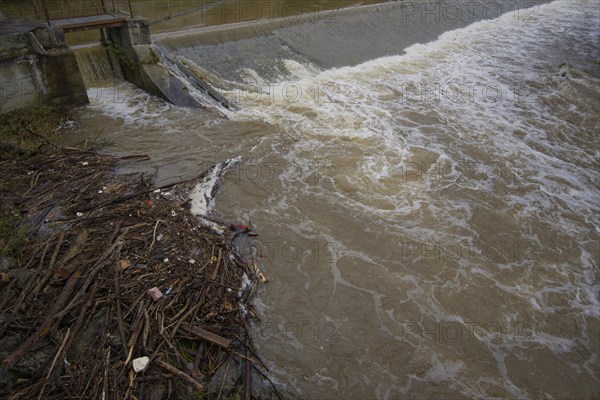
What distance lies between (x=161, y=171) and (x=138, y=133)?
6.72 feet

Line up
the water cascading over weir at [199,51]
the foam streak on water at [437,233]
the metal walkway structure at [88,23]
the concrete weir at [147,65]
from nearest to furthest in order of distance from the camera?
1. the foam streak on water at [437,233]
2. the water cascading over weir at [199,51]
3. the metal walkway structure at [88,23]
4. the concrete weir at [147,65]

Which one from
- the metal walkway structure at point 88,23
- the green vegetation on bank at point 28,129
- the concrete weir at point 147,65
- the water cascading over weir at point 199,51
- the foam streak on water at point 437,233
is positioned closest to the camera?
the foam streak on water at point 437,233

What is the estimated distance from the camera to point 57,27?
8.62 metres

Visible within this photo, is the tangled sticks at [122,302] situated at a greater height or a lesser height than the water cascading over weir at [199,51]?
lesser

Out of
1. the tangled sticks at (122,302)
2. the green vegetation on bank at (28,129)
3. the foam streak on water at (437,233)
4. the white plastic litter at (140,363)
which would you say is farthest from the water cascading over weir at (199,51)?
the white plastic litter at (140,363)

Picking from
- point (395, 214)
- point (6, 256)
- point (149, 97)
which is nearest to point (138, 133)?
point (149, 97)

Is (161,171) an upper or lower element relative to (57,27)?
lower

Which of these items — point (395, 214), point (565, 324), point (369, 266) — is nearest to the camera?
point (565, 324)

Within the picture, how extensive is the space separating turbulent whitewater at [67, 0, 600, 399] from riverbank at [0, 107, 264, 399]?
62cm

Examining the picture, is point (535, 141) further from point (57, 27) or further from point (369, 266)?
point (57, 27)

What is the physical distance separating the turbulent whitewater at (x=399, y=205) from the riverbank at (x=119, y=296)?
0.62 metres

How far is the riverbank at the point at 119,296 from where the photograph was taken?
393 cm

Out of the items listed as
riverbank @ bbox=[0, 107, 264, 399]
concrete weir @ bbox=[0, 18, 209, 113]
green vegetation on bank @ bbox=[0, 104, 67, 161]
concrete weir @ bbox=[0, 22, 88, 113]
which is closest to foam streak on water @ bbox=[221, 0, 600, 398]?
riverbank @ bbox=[0, 107, 264, 399]

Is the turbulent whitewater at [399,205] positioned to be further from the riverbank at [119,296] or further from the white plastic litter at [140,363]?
the white plastic litter at [140,363]
